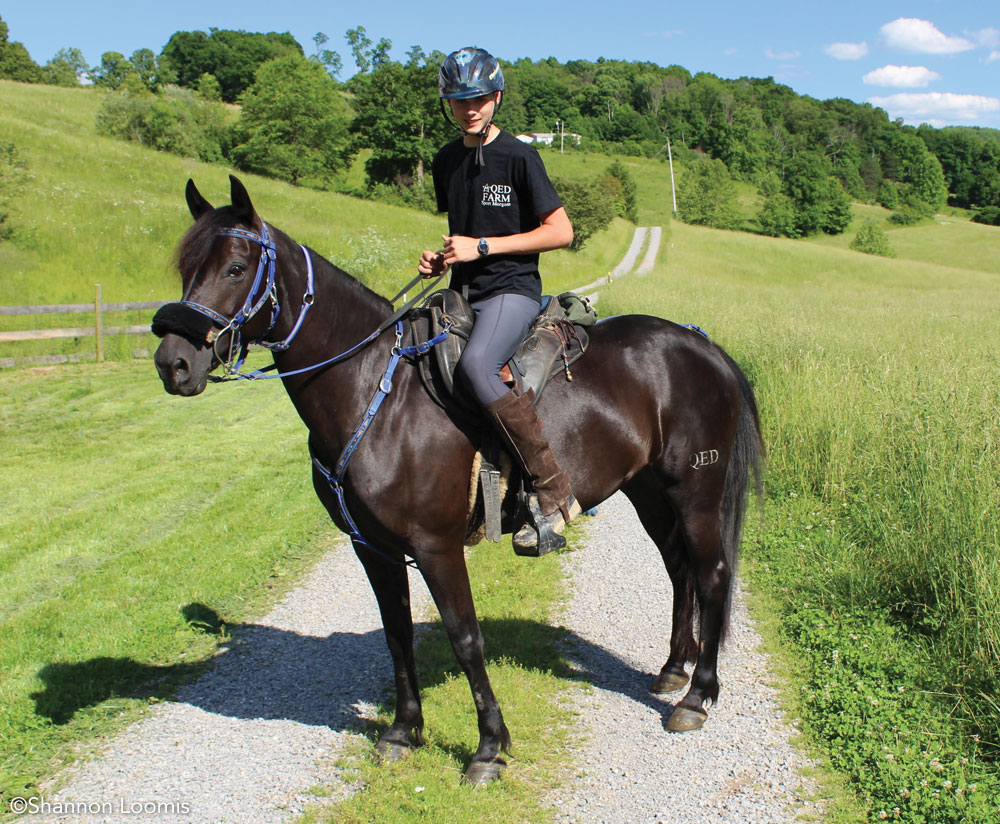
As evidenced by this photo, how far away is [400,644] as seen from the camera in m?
4.35

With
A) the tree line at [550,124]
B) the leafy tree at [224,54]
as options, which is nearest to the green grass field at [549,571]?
the tree line at [550,124]

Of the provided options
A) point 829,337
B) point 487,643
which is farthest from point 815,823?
point 829,337

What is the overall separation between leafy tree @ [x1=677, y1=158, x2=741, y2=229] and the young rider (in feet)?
289

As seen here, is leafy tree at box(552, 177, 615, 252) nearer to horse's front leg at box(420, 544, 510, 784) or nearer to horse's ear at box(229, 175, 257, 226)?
horse's front leg at box(420, 544, 510, 784)

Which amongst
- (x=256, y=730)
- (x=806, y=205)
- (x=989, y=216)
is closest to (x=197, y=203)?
(x=256, y=730)

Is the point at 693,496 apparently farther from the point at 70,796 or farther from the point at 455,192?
the point at 70,796

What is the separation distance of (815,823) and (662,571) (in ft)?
11.2

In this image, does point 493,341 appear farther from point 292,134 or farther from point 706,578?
point 292,134

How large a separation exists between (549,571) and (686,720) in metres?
2.62

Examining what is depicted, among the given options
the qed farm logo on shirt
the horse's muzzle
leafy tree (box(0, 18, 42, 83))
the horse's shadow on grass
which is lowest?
the horse's shadow on grass

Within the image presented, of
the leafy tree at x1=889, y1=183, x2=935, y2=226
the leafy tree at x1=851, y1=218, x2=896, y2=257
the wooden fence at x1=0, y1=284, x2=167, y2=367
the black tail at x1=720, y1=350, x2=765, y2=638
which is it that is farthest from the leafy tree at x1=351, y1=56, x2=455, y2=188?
the leafy tree at x1=889, y1=183, x2=935, y2=226

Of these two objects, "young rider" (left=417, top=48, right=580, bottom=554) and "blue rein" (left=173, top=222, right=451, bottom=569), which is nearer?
"blue rein" (left=173, top=222, right=451, bottom=569)

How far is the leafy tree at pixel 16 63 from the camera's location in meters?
90.4

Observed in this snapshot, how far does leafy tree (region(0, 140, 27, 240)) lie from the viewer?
23.7 meters
